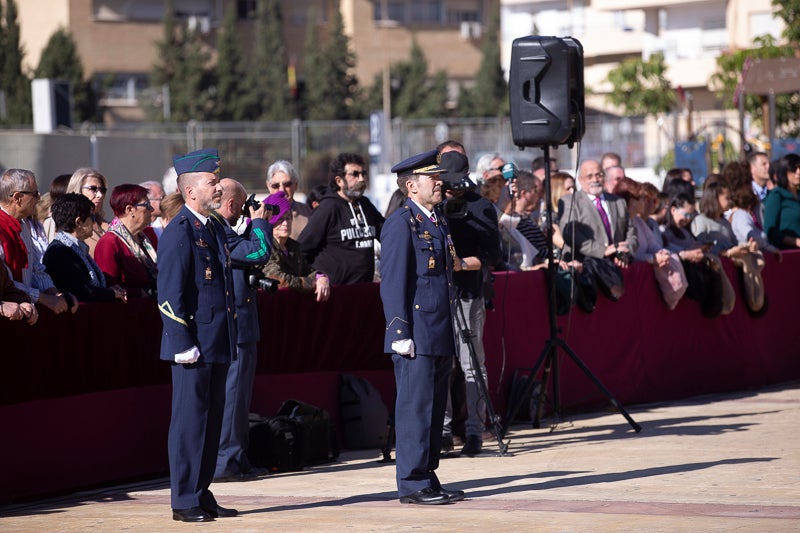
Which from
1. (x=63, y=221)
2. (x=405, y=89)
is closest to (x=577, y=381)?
(x=63, y=221)

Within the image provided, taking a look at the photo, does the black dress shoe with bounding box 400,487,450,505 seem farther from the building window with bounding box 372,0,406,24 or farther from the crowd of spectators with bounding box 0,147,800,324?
the building window with bounding box 372,0,406,24

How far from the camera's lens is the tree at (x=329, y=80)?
6188 cm

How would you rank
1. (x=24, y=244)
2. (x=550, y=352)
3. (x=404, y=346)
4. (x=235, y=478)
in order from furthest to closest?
(x=550, y=352), (x=235, y=478), (x=24, y=244), (x=404, y=346)

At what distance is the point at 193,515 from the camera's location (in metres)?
8.11

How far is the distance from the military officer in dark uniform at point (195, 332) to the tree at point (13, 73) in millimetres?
42422

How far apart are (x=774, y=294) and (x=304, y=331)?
6627 millimetres

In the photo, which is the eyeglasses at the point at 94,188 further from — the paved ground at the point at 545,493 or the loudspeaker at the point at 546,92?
the loudspeaker at the point at 546,92

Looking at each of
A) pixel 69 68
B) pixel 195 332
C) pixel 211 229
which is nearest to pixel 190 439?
pixel 195 332

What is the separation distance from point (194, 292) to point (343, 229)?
3.28 metres

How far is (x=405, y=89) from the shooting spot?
63875 mm

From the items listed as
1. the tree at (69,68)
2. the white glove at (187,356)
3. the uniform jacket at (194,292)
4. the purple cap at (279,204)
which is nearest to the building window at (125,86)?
the tree at (69,68)

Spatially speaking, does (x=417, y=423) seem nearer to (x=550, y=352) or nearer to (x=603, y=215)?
(x=550, y=352)

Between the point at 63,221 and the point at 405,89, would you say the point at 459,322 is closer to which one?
the point at 63,221

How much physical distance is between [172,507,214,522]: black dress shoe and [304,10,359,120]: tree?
53696 mm
